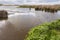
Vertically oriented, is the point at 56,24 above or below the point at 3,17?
above

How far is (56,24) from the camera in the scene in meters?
10.2

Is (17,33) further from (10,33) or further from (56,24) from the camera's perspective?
Result: (56,24)

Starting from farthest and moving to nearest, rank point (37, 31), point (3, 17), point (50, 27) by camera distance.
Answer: point (3, 17) → point (50, 27) → point (37, 31)

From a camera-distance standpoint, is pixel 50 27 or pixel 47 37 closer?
pixel 47 37

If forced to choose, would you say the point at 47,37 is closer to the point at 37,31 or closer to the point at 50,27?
the point at 37,31

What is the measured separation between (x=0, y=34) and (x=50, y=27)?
49.0 ft

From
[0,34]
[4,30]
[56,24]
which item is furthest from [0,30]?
[56,24]

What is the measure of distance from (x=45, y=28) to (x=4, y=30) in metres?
17.0

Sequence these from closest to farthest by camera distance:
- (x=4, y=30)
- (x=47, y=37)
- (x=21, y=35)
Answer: (x=47, y=37), (x=21, y=35), (x=4, y=30)

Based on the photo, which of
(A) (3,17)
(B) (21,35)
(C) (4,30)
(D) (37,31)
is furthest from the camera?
(A) (3,17)

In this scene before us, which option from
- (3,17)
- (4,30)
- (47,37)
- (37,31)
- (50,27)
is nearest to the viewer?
(47,37)

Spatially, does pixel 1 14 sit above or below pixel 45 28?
below

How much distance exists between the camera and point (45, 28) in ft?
30.9

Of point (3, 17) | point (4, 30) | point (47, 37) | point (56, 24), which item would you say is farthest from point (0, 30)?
point (47, 37)
